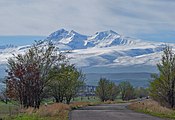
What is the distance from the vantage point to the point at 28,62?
52.1 metres

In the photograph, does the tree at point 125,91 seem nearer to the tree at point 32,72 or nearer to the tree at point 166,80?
the tree at point 166,80

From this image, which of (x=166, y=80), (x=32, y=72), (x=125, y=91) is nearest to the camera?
(x=32, y=72)

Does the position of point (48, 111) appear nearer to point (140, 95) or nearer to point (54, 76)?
point (54, 76)

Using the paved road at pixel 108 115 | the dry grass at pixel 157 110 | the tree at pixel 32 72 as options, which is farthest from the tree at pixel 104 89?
the paved road at pixel 108 115

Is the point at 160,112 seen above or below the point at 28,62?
below

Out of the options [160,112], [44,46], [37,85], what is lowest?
[160,112]

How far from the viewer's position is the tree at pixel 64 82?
54.8 meters

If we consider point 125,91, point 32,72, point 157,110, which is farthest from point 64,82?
point 125,91

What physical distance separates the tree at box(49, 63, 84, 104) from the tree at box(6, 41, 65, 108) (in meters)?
1.60

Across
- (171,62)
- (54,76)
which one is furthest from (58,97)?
(171,62)

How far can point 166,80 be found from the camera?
6066cm

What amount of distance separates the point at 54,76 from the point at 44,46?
3.84 metres

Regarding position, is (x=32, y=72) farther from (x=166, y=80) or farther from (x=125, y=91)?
(x=125, y=91)

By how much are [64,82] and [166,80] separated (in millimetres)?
14463
